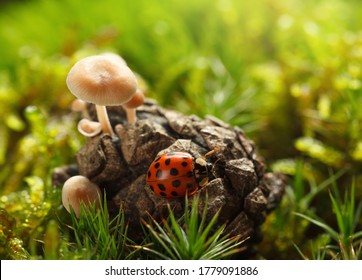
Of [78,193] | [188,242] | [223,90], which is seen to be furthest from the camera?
[223,90]

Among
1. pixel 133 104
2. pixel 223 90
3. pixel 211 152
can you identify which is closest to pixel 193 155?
pixel 211 152

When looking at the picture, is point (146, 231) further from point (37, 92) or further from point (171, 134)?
point (37, 92)

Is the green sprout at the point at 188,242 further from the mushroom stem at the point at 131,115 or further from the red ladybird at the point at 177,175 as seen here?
the mushroom stem at the point at 131,115

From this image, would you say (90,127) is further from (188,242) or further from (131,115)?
(188,242)

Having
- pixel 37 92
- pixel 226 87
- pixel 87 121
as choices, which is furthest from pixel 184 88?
pixel 87 121

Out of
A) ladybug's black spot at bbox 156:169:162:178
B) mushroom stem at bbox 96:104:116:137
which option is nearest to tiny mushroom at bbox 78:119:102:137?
mushroom stem at bbox 96:104:116:137

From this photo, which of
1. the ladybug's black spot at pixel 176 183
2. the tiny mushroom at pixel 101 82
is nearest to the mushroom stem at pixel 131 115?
the tiny mushroom at pixel 101 82
